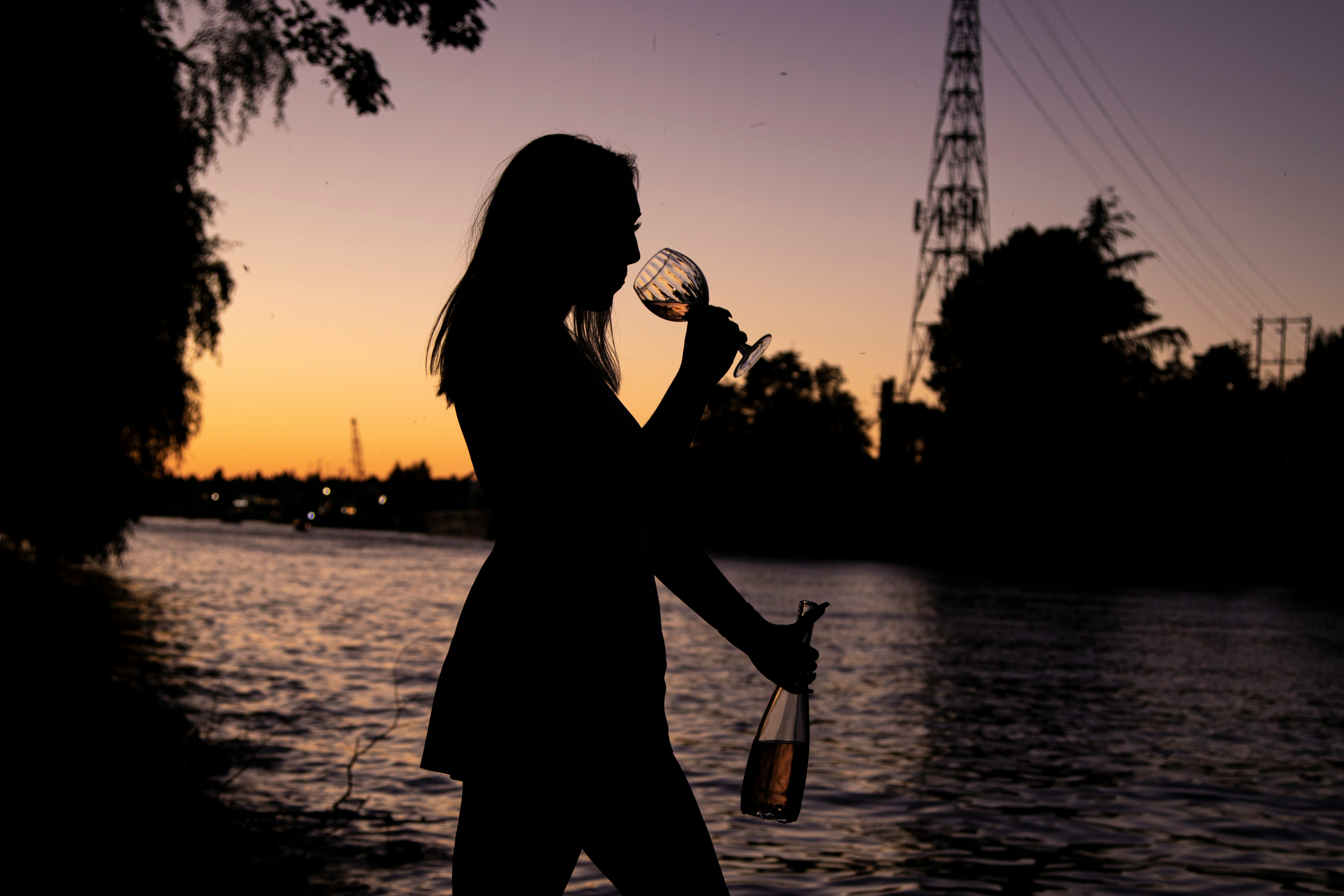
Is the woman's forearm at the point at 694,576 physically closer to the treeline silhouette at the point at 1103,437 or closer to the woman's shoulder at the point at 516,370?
the woman's shoulder at the point at 516,370

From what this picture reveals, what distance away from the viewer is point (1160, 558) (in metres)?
58.5

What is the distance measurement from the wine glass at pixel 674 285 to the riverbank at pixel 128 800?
390 centimetres

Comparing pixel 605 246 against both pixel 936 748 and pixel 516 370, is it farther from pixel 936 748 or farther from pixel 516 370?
pixel 936 748

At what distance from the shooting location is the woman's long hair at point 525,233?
2.02 metres

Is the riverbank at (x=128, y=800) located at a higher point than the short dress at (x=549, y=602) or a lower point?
lower

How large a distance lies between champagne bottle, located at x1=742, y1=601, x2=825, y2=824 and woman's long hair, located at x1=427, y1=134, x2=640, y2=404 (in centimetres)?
90

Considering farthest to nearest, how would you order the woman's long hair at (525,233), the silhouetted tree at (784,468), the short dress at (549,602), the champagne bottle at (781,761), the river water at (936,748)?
1. the silhouetted tree at (784,468)
2. the river water at (936,748)
3. the champagne bottle at (781,761)
4. the woman's long hair at (525,233)
5. the short dress at (549,602)

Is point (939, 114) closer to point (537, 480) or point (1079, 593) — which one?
point (1079, 593)

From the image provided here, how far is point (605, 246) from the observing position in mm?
2072

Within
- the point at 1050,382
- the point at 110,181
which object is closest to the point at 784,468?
the point at 1050,382

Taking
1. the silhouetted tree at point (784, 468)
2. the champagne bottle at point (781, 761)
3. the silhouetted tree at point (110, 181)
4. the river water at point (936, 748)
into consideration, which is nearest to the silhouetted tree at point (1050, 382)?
the silhouetted tree at point (784, 468)

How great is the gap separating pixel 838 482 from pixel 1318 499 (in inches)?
1288

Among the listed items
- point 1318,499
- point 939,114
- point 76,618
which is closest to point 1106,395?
point 1318,499

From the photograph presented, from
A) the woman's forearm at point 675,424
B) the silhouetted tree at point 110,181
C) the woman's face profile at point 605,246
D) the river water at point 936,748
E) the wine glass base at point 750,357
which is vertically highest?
the silhouetted tree at point 110,181
